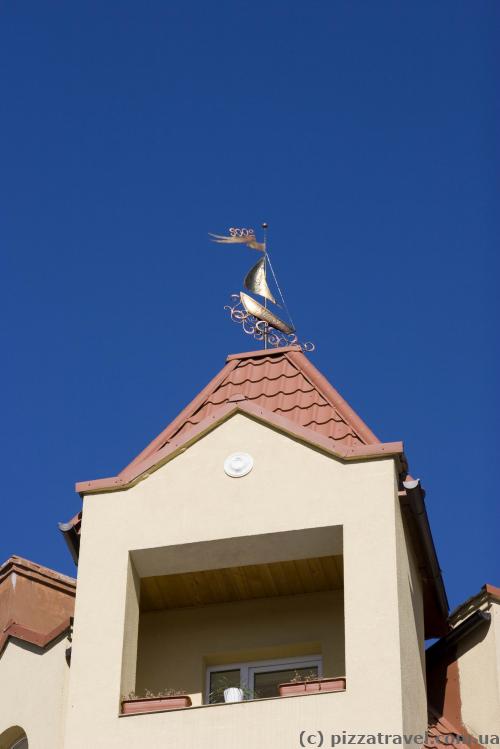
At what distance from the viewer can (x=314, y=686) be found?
724 inches

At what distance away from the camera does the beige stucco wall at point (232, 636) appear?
20.9m

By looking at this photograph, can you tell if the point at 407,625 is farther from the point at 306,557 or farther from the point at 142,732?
the point at 142,732

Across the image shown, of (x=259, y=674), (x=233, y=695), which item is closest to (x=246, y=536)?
(x=233, y=695)

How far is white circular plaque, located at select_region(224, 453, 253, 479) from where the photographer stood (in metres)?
20.2

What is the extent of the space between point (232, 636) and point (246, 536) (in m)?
2.00

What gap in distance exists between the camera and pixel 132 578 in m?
20.1

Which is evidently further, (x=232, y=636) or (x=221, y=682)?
(x=232, y=636)

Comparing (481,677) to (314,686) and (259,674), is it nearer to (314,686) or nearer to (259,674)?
(259,674)

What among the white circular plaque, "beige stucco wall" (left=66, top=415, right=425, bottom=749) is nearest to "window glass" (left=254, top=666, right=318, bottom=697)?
"beige stucco wall" (left=66, top=415, right=425, bottom=749)

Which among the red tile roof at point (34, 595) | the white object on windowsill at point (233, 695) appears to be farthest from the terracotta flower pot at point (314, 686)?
the red tile roof at point (34, 595)

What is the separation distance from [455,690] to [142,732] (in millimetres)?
4407

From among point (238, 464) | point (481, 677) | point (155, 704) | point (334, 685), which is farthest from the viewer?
point (481, 677)

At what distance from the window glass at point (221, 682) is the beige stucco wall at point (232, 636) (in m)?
0.14

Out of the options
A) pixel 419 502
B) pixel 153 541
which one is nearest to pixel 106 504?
pixel 153 541
